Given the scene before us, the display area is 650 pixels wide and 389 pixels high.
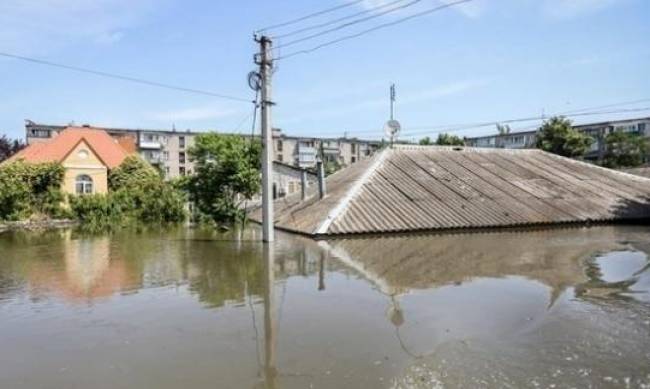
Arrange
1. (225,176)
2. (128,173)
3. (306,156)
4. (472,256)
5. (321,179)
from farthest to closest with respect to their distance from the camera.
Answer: (306,156) < (128,173) < (225,176) < (321,179) < (472,256)

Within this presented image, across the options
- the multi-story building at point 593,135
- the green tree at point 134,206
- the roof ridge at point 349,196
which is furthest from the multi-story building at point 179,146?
the roof ridge at point 349,196

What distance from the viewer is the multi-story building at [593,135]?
232 ft

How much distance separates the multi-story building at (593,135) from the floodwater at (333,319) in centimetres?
5231

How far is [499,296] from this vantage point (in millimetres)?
10141

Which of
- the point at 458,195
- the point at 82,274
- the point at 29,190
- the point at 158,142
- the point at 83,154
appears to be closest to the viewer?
the point at 82,274

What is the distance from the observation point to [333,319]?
346 inches

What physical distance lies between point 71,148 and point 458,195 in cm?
3087

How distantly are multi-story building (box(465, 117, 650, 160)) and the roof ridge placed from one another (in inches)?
1571

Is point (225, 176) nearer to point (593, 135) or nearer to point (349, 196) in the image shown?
point (349, 196)

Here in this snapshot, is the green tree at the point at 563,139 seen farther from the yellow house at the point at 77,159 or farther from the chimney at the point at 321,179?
the yellow house at the point at 77,159

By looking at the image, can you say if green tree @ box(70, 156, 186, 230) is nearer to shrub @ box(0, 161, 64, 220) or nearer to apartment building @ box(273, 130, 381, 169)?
shrub @ box(0, 161, 64, 220)

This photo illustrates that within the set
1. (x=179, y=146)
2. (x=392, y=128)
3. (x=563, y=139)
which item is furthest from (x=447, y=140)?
(x=179, y=146)

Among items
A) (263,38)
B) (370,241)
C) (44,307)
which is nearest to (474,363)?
(44,307)

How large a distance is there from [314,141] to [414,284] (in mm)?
85661
